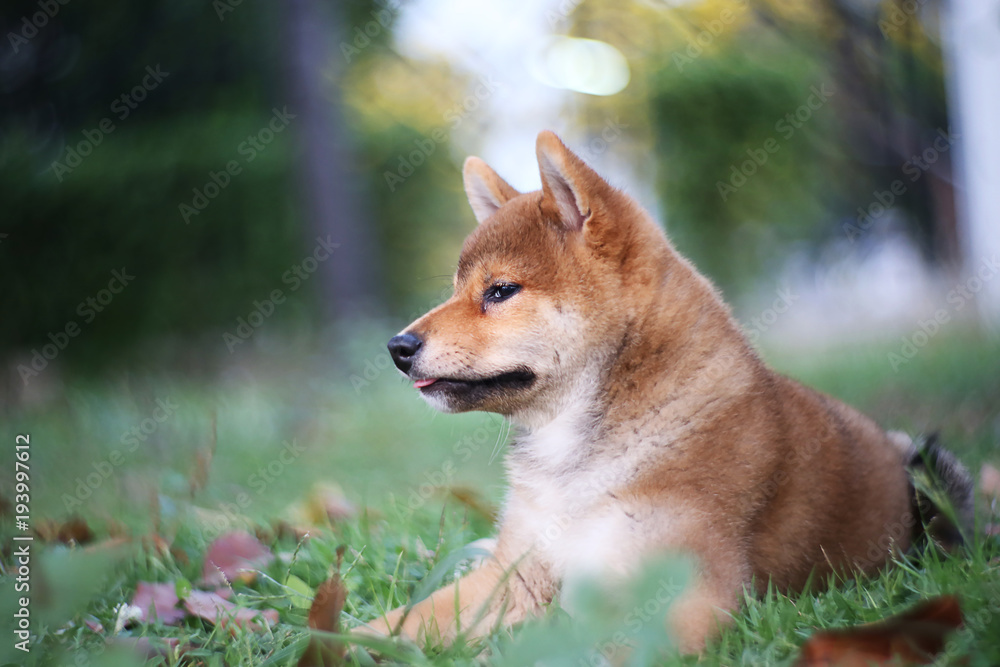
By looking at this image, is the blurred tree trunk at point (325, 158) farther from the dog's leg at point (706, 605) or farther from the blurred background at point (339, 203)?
the dog's leg at point (706, 605)

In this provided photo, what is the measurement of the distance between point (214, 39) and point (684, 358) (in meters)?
10.3

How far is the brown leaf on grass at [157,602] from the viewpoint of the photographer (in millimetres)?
2533

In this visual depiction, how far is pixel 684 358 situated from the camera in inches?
97.0

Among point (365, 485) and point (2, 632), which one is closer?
A: point (2, 632)

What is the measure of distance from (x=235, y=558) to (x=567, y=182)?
189cm

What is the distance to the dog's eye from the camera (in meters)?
2.66

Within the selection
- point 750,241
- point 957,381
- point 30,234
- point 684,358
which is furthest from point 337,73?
point 684,358

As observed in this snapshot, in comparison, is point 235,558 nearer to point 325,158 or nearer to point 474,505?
point 474,505

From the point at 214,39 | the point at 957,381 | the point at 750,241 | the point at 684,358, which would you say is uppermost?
the point at 750,241

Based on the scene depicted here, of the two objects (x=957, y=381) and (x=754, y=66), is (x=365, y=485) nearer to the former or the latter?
(x=957, y=381)

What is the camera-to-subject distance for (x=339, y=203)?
10078 millimetres

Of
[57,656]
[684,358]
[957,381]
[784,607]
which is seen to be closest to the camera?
[57,656]

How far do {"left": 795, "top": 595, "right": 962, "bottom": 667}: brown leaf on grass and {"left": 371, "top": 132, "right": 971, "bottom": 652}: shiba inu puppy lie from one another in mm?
440

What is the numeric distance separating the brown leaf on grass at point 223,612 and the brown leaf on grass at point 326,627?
432 mm
